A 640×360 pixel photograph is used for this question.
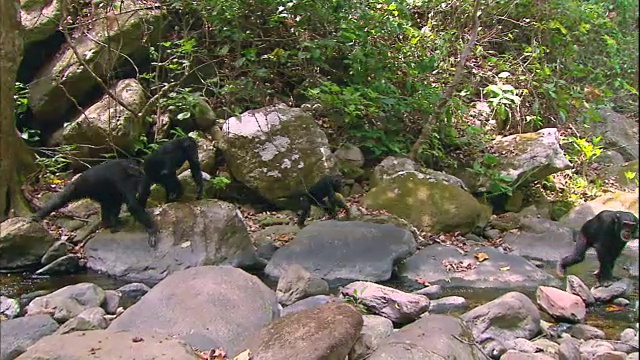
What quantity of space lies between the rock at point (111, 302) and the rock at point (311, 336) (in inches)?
72.6

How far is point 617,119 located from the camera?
1180cm

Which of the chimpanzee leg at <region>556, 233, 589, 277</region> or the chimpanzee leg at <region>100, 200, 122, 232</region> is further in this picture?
the chimpanzee leg at <region>100, 200, 122, 232</region>

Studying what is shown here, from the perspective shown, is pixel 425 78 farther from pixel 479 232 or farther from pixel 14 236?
pixel 14 236

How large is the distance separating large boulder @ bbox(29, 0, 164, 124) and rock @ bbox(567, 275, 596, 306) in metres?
6.98

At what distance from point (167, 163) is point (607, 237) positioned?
5128 mm

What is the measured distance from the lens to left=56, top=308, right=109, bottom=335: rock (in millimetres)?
4424

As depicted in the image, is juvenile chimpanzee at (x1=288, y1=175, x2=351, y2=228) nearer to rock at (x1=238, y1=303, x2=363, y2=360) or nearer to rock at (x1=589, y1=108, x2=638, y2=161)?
rock at (x1=238, y1=303, x2=363, y2=360)

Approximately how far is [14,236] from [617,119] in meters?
10.7

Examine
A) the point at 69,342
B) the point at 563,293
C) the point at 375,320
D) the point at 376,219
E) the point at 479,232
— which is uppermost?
the point at 69,342

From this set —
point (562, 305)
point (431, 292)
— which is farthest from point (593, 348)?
point (431, 292)

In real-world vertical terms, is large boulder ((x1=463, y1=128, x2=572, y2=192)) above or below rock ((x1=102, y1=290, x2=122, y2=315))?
below

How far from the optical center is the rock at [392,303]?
509cm

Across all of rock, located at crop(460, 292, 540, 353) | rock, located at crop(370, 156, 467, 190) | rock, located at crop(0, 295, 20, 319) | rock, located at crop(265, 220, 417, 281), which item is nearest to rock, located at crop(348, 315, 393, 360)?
rock, located at crop(460, 292, 540, 353)

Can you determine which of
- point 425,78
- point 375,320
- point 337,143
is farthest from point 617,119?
point 375,320
